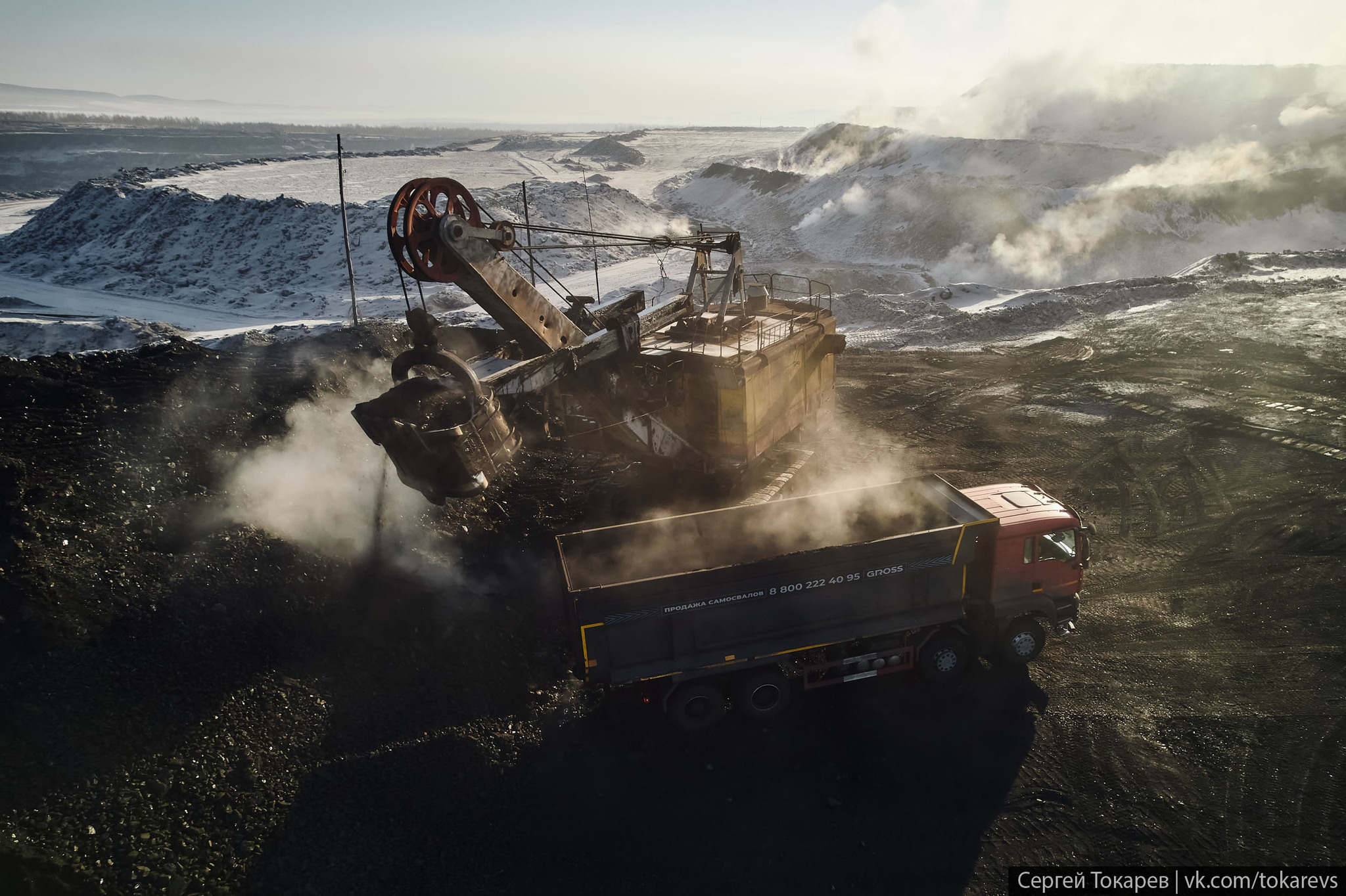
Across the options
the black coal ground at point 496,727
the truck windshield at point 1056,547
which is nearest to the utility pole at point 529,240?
the black coal ground at point 496,727

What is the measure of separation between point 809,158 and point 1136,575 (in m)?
63.2

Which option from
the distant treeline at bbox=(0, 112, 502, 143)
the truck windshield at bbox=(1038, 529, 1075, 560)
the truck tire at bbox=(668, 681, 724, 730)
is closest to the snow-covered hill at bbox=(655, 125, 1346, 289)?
the truck windshield at bbox=(1038, 529, 1075, 560)

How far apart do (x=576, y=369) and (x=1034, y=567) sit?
719 centimetres

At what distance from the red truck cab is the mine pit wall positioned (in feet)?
14.6

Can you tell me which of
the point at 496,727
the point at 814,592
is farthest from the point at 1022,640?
the point at 496,727

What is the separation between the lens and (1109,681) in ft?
30.0

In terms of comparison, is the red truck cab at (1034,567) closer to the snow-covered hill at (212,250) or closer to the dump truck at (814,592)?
the dump truck at (814,592)

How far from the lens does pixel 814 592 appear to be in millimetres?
8297

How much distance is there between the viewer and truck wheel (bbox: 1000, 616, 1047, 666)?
363 inches

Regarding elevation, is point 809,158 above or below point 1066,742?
above

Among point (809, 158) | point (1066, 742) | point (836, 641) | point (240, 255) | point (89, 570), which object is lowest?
point (1066, 742)

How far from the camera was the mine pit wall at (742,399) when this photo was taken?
488 inches

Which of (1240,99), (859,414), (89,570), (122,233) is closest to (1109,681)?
(859,414)

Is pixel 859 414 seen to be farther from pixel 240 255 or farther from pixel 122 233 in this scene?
pixel 122 233
